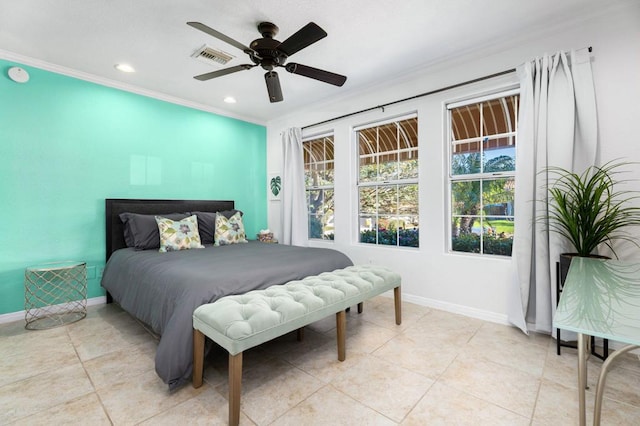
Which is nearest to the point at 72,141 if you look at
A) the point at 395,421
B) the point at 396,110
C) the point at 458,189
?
the point at 396,110

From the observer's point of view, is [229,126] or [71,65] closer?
[71,65]

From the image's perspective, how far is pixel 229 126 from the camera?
174 inches

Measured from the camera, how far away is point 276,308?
1699 millimetres

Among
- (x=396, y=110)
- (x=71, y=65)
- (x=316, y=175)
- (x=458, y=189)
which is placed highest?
(x=71, y=65)

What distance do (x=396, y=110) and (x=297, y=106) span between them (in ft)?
5.14

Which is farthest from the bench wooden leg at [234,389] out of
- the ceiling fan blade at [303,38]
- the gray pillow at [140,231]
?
the gray pillow at [140,231]

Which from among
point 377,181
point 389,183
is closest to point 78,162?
point 377,181

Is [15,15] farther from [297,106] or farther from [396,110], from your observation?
[396,110]

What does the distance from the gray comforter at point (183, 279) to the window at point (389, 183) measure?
1.06 meters

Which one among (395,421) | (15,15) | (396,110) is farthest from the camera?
(396,110)

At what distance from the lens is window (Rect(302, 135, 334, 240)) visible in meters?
4.27

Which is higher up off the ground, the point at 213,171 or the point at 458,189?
the point at 213,171

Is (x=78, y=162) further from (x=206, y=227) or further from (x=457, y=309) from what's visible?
(x=457, y=309)

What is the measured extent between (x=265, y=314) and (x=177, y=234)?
6.72 feet
